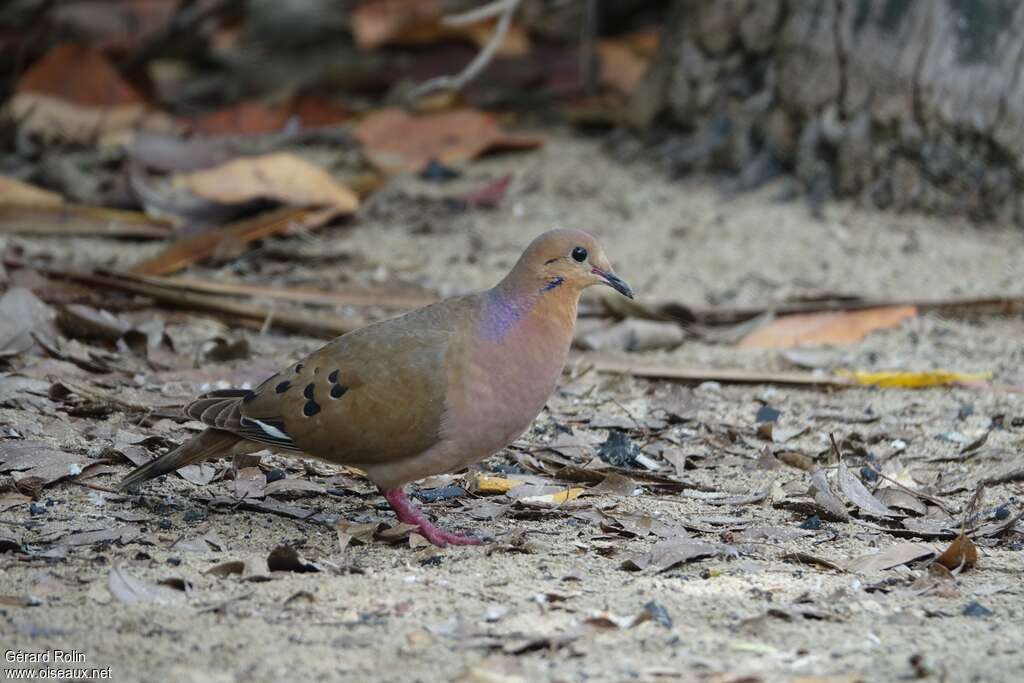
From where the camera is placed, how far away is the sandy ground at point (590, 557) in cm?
302

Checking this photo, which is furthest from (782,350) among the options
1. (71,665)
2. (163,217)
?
(71,665)

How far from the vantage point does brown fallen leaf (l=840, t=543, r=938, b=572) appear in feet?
11.9

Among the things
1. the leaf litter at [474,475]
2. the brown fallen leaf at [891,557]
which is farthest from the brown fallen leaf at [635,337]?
the brown fallen leaf at [891,557]

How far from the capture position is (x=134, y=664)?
293 cm

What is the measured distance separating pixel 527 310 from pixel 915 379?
195 centimetres

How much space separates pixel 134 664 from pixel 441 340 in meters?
1.31

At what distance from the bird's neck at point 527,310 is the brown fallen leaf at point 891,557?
997 mm

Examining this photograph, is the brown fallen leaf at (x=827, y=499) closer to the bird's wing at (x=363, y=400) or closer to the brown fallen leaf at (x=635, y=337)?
the bird's wing at (x=363, y=400)

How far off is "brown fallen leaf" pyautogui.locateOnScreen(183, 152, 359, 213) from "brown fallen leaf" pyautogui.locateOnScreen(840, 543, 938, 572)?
3826mm

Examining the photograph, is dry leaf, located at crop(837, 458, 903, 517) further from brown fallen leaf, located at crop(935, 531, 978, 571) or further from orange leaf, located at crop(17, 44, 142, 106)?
orange leaf, located at crop(17, 44, 142, 106)

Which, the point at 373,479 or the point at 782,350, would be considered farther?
the point at 782,350

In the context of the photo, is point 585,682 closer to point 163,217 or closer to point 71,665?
point 71,665

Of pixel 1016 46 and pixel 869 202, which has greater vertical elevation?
pixel 1016 46

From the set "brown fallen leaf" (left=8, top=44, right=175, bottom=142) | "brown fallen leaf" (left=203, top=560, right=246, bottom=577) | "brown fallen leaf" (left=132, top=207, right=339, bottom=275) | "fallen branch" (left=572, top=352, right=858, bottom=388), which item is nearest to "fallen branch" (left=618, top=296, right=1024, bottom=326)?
"fallen branch" (left=572, top=352, right=858, bottom=388)
